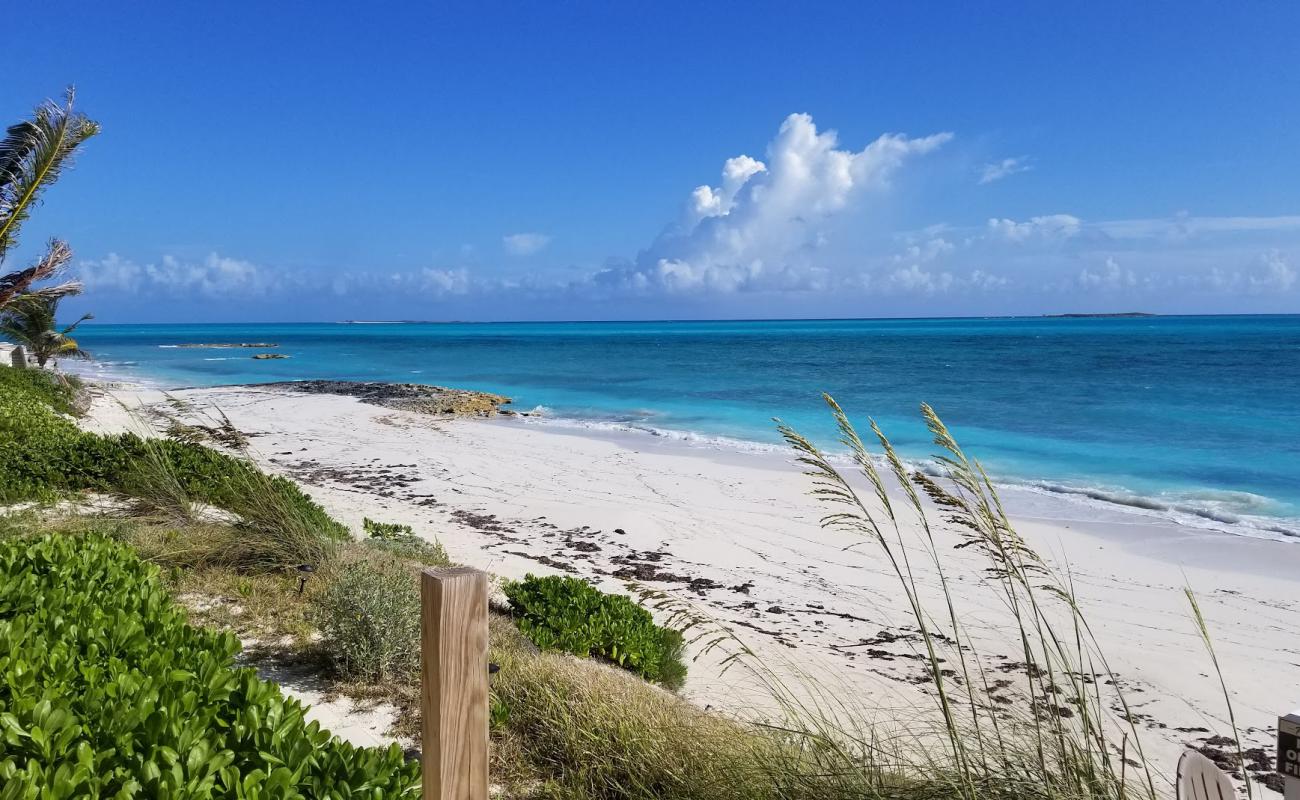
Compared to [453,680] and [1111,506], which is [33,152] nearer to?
[453,680]

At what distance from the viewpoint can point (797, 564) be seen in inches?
400

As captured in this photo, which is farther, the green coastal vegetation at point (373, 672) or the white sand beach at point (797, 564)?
the white sand beach at point (797, 564)

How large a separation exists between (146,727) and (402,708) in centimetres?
217

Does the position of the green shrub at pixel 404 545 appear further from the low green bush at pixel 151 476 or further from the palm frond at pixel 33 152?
the palm frond at pixel 33 152

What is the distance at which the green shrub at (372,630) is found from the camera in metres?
4.67

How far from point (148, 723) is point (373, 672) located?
2.43 metres

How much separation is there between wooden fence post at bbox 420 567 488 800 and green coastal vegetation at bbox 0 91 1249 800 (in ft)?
1.71

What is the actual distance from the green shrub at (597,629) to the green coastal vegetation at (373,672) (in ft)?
0.07

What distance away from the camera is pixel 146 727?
Answer: 2.36 meters

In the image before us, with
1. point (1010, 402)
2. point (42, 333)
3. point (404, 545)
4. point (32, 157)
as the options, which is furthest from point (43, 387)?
point (1010, 402)

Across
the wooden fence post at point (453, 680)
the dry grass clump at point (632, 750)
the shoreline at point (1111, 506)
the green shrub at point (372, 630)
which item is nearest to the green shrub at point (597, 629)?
the dry grass clump at point (632, 750)

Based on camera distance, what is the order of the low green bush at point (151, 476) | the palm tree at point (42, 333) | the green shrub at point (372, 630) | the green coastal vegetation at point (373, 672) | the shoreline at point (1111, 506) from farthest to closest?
1. the palm tree at point (42, 333)
2. the shoreline at point (1111, 506)
3. the low green bush at point (151, 476)
4. the green shrub at point (372, 630)
5. the green coastal vegetation at point (373, 672)

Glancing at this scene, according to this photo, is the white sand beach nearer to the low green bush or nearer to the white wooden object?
the low green bush

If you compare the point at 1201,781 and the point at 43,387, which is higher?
the point at 43,387
